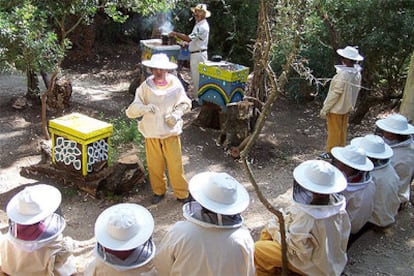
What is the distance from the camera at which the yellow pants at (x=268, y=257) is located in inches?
171

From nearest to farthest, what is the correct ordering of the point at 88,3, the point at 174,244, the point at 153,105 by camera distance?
1. the point at 174,244
2. the point at 153,105
3. the point at 88,3

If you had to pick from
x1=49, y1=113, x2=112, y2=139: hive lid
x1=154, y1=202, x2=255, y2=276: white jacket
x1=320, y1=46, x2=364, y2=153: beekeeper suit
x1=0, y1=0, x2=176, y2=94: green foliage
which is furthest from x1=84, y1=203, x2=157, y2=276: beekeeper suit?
x1=320, y1=46, x2=364, y2=153: beekeeper suit

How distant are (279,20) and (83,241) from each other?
313 centimetres

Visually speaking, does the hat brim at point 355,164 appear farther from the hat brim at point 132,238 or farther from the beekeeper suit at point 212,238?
the hat brim at point 132,238

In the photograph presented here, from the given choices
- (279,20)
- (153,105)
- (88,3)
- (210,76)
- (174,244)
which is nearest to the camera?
(174,244)

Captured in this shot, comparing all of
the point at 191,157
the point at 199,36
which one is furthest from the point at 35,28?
the point at 199,36

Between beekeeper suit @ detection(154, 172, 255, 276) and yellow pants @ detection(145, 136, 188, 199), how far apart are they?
214 cm

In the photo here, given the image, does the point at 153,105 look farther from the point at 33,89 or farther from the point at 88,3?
the point at 33,89

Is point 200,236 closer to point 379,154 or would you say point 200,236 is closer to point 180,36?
point 379,154

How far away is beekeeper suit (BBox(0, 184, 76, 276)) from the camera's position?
369 cm

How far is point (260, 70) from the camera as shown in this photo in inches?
302

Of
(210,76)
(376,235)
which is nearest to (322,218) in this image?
(376,235)

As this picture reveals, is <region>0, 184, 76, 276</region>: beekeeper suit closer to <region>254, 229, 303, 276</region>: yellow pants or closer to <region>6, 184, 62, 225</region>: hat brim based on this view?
<region>6, 184, 62, 225</region>: hat brim

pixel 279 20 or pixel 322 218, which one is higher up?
pixel 279 20
